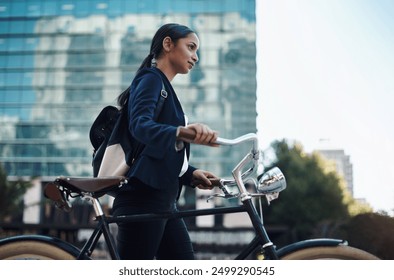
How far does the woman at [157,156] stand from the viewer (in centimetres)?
181

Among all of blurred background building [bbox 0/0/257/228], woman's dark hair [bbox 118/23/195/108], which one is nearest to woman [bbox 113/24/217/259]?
woman's dark hair [bbox 118/23/195/108]

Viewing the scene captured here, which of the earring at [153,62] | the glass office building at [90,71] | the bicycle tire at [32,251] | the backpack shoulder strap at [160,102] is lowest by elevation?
the bicycle tire at [32,251]

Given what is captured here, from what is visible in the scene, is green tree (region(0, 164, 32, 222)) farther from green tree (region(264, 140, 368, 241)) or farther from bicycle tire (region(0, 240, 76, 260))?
bicycle tire (region(0, 240, 76, 260))

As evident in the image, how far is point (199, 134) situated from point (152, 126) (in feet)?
0.56

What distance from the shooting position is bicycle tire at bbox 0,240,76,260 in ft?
6.66

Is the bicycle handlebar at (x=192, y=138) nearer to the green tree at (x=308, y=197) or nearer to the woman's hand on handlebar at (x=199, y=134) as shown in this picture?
the woman's hand on handlebar at (x=199, y=134)

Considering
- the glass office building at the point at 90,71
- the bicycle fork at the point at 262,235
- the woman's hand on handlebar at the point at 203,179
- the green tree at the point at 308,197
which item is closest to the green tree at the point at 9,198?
the glass office building at the point at 90,71

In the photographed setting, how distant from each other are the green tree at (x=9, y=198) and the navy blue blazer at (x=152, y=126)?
23681 millimetres

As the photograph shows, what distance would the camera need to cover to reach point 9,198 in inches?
985

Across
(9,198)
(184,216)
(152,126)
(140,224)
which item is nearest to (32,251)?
(140,224)

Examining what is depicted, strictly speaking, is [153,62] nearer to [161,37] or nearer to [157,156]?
[161,37]

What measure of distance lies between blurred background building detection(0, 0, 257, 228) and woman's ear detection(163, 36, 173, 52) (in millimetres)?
25401

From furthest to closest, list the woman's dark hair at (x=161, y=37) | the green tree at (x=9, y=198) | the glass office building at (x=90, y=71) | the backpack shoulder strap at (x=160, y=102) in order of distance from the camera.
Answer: the glass office building at (x=90, y=71)
the green tree at (x=9, y=198)
the woman's dark hair at (x=161, y=37)
the backpack shoulder strap at (x=160, y=102)
